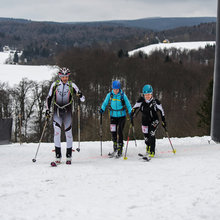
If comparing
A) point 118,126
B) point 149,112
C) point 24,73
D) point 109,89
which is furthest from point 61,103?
point 24,73

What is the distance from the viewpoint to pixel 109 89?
74.4m

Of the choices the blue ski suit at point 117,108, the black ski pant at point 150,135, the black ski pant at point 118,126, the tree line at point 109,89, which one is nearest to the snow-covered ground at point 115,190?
the black ski pant at point 150,135

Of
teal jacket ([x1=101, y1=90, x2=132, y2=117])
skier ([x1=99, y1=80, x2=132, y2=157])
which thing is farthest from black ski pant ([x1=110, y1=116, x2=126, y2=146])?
teal jacket ([x1=101, y1=90, x2=132, y2=117])

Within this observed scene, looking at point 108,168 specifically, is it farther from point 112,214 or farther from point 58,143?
point 112,214

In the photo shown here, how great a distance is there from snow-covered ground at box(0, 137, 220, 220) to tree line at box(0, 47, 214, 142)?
28242 mm

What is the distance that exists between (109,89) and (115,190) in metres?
69.6

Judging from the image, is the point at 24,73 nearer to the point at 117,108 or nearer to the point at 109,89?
the point at 109,89

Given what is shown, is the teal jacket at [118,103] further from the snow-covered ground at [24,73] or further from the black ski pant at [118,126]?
the snow-covered ground at [24,73]

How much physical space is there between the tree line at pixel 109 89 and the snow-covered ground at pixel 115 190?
28.2 m

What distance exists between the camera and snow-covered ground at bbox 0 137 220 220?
4.20 meters

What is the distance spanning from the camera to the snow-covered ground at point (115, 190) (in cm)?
420

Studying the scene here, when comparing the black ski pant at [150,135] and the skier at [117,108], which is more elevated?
the skier at [117,108]

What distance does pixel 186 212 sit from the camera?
4.17 m

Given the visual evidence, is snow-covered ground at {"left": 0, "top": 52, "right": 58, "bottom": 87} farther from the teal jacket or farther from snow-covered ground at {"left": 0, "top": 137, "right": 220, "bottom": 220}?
snow-covered ground at {"left": 0, "top": 137, "right": 220, "bottom": 220}
